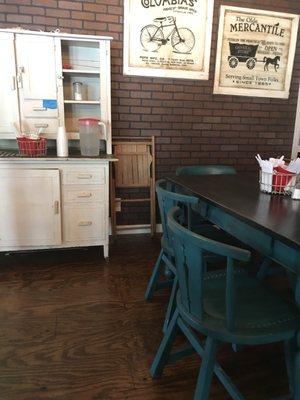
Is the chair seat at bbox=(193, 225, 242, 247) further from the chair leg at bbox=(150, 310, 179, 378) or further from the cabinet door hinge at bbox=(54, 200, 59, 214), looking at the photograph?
the cabinet door hinge at bbox=(54, 200, 59, 214)

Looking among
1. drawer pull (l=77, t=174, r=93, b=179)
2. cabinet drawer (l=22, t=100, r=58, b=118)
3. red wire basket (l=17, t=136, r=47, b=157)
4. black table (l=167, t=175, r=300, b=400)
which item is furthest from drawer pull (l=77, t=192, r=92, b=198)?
black table (l=167, t=175, r=300, b=400)

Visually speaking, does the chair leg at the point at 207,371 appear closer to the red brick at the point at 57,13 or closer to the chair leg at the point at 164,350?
the chair leg at the point at 164,350

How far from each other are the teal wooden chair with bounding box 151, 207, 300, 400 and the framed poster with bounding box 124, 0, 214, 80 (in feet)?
7.21

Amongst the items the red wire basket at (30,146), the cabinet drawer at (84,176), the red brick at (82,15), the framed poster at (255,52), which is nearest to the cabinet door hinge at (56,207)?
the cabinet drawer at (84,176)

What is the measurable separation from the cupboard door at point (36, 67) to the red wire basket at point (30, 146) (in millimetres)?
394

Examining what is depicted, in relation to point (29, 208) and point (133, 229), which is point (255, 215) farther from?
point (133, 229)

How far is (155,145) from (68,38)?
4.17 ft

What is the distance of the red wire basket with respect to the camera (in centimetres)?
247

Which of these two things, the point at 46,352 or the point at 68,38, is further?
the point at 68,38

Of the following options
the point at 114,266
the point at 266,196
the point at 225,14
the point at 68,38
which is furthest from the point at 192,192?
the point at 225,14

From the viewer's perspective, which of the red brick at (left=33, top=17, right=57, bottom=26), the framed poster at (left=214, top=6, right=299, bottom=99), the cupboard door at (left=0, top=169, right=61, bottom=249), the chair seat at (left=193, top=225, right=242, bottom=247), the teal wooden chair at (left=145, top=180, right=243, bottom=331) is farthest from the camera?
the framed poster at (left=214, top=6, right=299, bottom=99)

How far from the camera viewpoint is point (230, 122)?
3.34 meters

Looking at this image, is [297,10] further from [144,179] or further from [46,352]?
[46,352]

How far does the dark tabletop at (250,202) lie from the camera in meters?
1.16
